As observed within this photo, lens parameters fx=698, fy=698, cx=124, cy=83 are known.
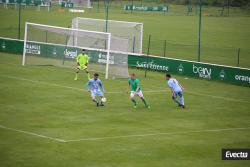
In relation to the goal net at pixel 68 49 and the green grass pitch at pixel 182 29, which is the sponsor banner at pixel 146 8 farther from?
the goal net at pixel 68 49

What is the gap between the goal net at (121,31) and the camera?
49.6 metres

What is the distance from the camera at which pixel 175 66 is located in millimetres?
48938

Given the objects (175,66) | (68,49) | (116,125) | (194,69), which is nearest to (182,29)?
(68,49)

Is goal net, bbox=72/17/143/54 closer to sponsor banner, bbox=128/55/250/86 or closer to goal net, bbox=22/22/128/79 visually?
goal net, bbox=22/22/128/79

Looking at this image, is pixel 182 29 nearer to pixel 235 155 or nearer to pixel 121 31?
pixel 121 31

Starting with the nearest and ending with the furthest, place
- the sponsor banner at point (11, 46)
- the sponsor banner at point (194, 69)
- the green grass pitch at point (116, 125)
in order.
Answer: the green grass pitch at point (116, 125) < the sponsor banner at point (194, 69) < the sponsor banner at point (11, 46)

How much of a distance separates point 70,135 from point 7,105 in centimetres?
752

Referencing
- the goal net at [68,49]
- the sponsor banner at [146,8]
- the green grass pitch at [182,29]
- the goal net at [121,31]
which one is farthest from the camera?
the sponsor banner at [146,8]

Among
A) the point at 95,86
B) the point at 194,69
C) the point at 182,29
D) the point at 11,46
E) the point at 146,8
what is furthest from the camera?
the point at 146,8

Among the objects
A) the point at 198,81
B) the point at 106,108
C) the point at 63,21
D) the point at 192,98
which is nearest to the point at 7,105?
the point at 106,108

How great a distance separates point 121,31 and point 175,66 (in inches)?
296

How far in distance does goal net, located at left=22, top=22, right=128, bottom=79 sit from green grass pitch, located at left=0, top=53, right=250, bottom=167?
7.49 feet

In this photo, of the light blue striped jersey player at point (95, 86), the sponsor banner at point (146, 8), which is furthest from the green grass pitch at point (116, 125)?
the sponsor banner at point (146, 8)

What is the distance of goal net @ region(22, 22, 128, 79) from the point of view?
4731 centimetres
